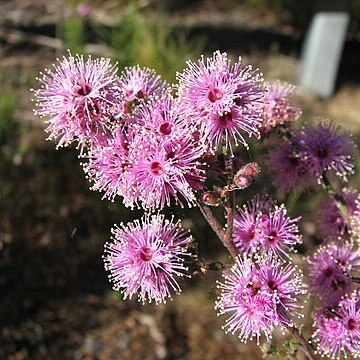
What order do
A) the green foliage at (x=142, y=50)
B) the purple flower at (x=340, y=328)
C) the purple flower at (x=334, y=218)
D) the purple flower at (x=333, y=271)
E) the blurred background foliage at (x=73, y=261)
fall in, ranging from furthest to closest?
the green foliage at (x=142, y=50) → the blurred background foliage at (x=73, y=261) → the purple flower at (x=334, y=218) → the purple flower at (x=333, y=271) → the purple flower at (x=340, y=328)

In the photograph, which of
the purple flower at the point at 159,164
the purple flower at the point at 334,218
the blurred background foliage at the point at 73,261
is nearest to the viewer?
the purple flower at the point at 159,164

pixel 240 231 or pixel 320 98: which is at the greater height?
pixel 240 231

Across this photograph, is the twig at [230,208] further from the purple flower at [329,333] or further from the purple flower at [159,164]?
the purple flower at [329,333]

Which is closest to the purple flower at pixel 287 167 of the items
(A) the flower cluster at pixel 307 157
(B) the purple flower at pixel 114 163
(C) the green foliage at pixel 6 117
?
(A) the flower cluster at pixel 307 157

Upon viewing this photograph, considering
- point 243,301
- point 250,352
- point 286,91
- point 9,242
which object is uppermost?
point 286,91

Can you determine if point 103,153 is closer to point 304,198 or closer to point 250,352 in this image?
point 250,352

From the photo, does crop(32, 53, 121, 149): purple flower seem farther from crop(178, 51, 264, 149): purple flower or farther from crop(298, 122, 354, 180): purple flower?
crop(298, 122, 354, 180): purple flower

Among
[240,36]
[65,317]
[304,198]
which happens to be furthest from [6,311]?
[240,36]
